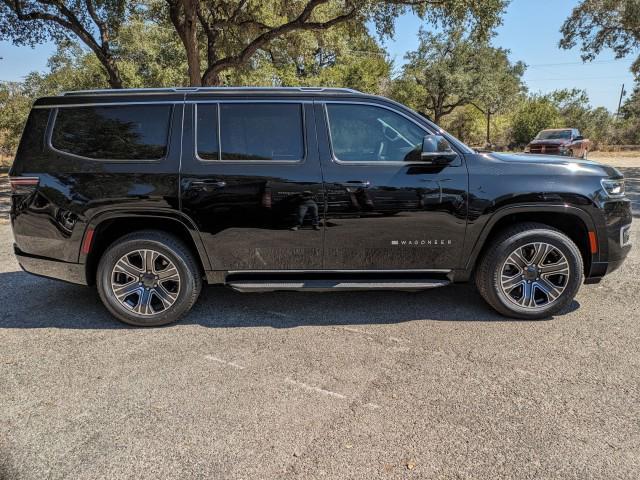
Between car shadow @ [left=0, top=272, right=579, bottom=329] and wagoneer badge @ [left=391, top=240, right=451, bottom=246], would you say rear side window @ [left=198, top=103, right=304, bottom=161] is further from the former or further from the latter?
car shadow @ [left=0, top=272, right=579, bottom=329]

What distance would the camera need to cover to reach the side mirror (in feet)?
11.8

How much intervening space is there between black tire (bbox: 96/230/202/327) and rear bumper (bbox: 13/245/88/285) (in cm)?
18

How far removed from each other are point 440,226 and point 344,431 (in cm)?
201

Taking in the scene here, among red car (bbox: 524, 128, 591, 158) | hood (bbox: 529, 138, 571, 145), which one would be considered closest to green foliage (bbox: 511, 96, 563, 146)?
red car (bbox: 524, 128, 591, 158)

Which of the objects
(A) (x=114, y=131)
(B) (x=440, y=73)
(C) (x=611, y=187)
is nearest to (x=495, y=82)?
(B) (x=440, y=73)

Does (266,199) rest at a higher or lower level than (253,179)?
lower

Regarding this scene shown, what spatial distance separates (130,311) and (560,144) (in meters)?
20.6

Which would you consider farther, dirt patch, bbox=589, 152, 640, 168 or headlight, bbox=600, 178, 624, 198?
dirt patch, bbox=589, 152, 640, 168

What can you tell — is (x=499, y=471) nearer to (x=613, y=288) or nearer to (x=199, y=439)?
(x=199, y=439)

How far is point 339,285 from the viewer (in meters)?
3.82

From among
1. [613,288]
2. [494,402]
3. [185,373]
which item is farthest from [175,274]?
[613,288]

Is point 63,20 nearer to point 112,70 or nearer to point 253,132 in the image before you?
point 112,70

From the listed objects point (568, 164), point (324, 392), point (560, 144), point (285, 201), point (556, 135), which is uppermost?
point (556, 135)

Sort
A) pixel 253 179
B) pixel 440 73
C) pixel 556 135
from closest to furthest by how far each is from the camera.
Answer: pixel 253 179 < pixel 556 135 < pixel 440 73
